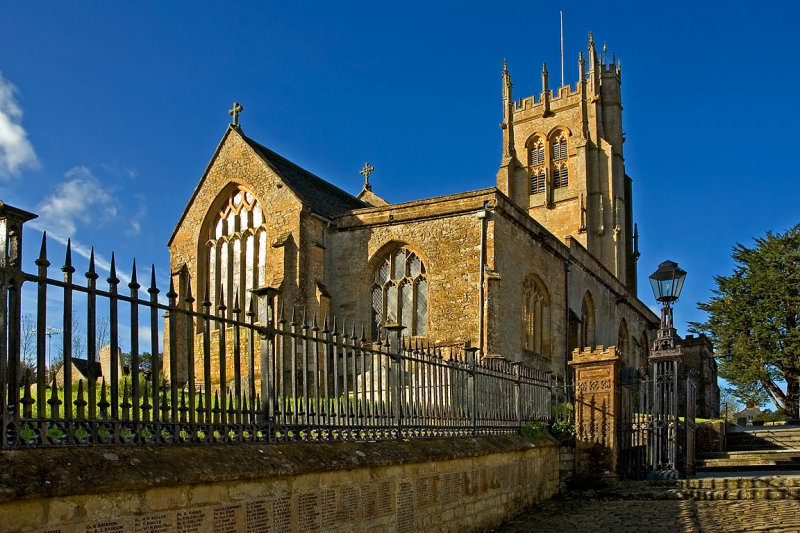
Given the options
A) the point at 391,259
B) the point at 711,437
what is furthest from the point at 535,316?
the point at 711,437

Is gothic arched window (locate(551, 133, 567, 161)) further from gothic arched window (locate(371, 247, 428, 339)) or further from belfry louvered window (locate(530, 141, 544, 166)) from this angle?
gothic arched window (locate(371, 247, 428, 339))

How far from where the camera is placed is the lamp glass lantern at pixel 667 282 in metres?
13.4

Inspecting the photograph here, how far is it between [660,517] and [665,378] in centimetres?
375

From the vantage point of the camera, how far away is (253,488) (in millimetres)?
5918

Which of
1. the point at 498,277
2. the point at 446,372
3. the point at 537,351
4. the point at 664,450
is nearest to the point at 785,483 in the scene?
the point at 664,450

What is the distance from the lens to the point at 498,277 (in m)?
22.0

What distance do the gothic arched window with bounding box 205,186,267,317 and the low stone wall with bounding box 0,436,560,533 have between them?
15519 millimetres

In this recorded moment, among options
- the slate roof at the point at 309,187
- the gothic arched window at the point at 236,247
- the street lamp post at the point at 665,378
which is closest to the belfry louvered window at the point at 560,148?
the slate roof at the point at 309,187

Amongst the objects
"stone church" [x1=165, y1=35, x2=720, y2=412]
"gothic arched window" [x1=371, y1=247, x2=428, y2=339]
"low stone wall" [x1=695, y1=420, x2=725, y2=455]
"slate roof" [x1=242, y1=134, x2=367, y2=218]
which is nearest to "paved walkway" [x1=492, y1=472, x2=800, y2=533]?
"low stone wall" [x1=695, y1=420, x2=725, y2=455]

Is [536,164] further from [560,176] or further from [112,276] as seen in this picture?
[112,276]

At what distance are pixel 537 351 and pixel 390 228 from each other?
6.81 meters

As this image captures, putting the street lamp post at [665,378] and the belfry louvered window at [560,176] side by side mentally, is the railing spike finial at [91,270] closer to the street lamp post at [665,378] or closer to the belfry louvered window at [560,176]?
the street lamp post at [665,378]

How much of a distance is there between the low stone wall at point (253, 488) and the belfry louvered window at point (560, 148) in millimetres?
42285

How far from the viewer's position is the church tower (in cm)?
4906
